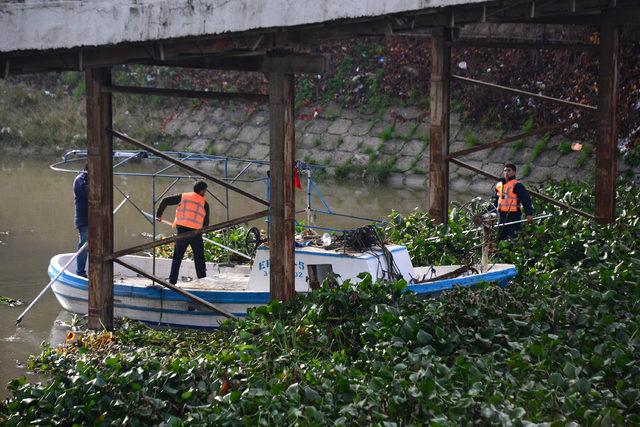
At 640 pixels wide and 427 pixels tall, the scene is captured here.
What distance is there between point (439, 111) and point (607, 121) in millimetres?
2579

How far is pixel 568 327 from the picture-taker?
11.9 m

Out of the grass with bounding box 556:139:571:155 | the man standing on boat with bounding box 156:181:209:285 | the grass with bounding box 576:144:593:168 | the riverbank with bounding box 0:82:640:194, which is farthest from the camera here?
the riverbank with bounding box 0:82:640:194

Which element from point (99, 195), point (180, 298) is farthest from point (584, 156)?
point (99, 195)

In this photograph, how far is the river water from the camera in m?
15.7

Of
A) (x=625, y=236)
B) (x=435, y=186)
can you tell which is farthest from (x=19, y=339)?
(x=625, y=236)

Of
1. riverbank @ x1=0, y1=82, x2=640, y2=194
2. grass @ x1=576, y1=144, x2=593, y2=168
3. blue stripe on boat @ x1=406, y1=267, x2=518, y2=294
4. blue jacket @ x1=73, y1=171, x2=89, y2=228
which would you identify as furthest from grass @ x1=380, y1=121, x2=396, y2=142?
blue stripe on boat @ x1=406, y1=267, x2=518, y2=294

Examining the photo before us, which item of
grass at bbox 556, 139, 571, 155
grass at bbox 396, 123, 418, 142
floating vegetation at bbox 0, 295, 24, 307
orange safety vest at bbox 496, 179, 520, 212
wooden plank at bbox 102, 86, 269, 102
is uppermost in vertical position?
wooden plank at bbox 102, 86, 269, 102

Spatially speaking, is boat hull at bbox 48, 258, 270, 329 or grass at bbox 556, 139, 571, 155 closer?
boat hull at bbox 48, 258, 270, 329

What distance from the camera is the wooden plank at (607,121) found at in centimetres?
1761

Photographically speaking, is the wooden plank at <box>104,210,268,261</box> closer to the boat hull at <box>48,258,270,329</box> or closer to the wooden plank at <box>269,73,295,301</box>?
the wooden plank at <box>269,73,295,301</box>

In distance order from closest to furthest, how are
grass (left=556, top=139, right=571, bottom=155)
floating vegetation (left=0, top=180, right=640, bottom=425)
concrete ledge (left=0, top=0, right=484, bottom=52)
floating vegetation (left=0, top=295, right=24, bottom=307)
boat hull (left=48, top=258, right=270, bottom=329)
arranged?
floating vegetation (left=0, top=180, right=640, bottom=425), concrete ledge (left=0, top=0, right=484, bottom=52), boat hull (left=48, top=258, right=270, bottom=329), floating vegetation (left=0, top=295, right=24, bottom=307), grass (left=556, top=139, right=571, bottom=155)

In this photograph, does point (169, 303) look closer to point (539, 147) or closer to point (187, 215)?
point (187, 215)

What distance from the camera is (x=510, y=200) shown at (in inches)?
691

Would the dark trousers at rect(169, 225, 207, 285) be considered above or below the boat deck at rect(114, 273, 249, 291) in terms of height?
above
